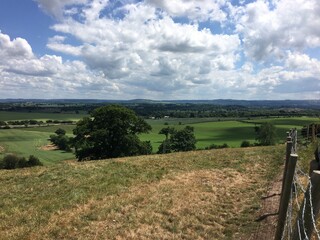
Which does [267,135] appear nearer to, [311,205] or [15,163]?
[15,163]

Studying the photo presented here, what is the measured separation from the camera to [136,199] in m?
13.0

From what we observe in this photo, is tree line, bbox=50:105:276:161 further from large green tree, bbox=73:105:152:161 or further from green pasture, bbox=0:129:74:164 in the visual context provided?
green pasture, bbox=0:129:74:164

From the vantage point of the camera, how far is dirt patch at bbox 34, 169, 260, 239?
10.1 metres

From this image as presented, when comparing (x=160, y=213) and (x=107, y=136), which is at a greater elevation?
(x=160, y=213)

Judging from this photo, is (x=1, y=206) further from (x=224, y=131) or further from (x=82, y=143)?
(x=224, y=131)

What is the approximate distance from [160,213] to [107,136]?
120 feet

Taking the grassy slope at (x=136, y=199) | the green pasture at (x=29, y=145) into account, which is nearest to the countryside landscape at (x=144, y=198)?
the grassy slope at (x=136, y=199)

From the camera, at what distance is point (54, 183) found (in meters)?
15.6

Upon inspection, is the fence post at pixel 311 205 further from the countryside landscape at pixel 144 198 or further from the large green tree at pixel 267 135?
the large green tree at pixel 267 135

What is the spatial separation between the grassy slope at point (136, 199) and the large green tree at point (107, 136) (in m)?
27.7

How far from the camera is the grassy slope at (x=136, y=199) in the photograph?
10289 mm

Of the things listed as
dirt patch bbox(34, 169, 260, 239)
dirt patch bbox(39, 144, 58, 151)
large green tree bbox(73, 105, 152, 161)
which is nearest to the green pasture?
dirt patch bbox(39, 144, 58, 151)

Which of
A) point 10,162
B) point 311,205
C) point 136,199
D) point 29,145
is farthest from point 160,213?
point 29,145

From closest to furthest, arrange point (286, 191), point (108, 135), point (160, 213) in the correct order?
point (286, 191)
point (160, 213)
point (108, 135)
